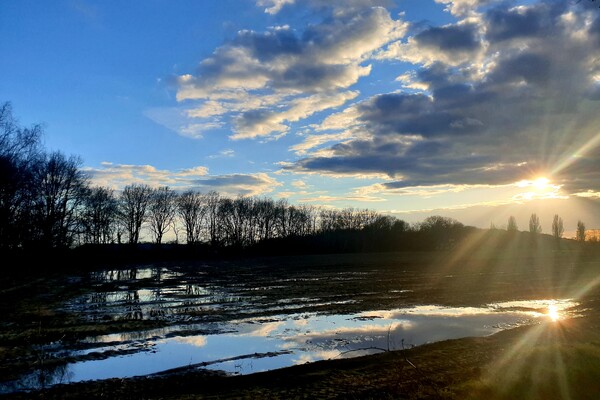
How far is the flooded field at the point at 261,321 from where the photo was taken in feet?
42.9

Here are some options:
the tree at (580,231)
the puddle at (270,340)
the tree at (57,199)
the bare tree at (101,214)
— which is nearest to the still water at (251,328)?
the puddle at (270,340)

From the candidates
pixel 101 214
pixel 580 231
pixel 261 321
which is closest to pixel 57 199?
pixel 101 214

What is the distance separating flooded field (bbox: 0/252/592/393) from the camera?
13.1 meters

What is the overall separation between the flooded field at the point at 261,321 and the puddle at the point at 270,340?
1.4 inches

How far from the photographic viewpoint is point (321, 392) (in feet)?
32.4

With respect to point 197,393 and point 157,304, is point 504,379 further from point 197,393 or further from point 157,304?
point 157,304

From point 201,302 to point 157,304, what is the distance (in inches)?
93.4

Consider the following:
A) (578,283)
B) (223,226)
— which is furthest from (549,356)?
(223,226)

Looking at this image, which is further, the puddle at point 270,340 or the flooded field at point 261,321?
the flooded field at point 261,321

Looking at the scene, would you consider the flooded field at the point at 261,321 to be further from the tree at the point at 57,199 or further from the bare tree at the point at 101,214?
the bare tree at the point at 101,214

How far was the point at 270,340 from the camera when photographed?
53.3 feet

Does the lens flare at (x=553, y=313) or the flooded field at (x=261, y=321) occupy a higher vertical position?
the flooded field at (x=261, y=321)

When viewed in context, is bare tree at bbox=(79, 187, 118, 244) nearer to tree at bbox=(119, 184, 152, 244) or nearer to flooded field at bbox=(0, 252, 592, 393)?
tree at bbox=(119, 184, 152, 244)

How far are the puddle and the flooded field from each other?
1.4 inches
